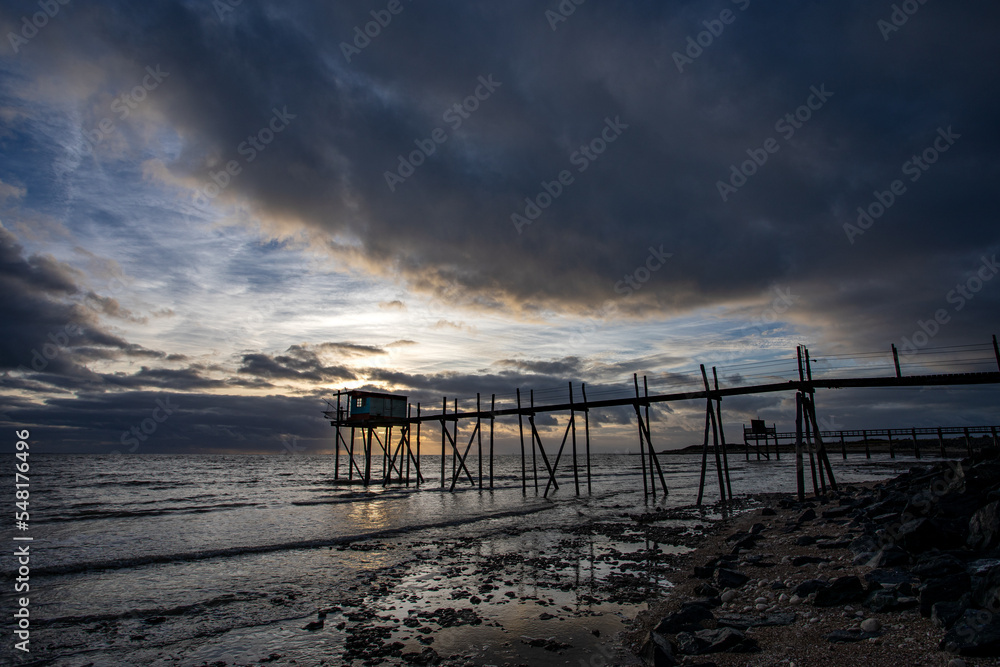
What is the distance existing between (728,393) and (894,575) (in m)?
14.4

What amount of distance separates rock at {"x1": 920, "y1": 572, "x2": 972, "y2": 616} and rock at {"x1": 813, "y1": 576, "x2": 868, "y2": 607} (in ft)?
3.14

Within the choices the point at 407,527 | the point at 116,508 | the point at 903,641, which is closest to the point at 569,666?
the point at 903,641

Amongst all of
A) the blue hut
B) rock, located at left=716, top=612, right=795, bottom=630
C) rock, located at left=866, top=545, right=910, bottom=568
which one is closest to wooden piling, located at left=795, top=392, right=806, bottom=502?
rock, located at left=866, top=545, right=910, bottom=568

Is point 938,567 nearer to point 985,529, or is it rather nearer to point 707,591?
point 985,529

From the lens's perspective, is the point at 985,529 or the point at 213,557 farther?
the point at 213,557

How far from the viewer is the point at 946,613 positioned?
4.79 m

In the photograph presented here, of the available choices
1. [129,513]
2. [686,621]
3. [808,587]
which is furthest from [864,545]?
[129,513]

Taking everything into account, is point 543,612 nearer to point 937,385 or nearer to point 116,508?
point 937,385

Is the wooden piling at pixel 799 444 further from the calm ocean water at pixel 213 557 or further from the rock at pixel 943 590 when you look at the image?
the rock at pixel 943 590

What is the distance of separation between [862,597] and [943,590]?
3.51 feet

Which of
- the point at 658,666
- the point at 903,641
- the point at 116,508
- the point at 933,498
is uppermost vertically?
the point at 933,498

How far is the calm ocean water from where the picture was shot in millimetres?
8078

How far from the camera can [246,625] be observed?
27.3ft

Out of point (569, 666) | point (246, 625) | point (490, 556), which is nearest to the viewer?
point (569, 666)
